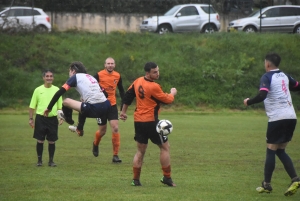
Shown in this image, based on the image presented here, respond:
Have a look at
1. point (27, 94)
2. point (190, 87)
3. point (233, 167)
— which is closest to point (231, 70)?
point (190, 87)

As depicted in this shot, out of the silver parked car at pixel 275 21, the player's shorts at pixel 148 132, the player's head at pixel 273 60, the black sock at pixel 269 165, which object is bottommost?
the black sock at pixel 269 165

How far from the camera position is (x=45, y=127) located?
1313 cm

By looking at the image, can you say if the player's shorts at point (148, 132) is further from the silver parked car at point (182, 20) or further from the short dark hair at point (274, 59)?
the silver parked car at point (182, 20)

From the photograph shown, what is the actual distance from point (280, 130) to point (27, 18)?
27815 mm

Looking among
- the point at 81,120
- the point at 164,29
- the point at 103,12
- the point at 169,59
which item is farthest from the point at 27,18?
the point at 81,120

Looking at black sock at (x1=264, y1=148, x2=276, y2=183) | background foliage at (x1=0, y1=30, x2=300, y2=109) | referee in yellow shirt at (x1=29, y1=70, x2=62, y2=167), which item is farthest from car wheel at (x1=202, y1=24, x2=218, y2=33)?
black sock at (x1=264, y1=148, x2=276, y2=183)

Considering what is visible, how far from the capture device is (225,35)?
35.2 metres

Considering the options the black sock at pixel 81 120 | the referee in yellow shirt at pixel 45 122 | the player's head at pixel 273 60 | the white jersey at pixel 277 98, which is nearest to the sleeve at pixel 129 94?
the black sock at pixel 81 120

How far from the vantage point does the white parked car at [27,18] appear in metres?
34.5

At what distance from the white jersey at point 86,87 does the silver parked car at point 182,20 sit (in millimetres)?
25518

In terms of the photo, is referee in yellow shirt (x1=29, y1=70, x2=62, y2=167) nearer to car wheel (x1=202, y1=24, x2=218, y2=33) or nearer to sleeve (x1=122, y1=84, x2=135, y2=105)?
sleeve (x1=122, y1=84, x2=135, y2=105)

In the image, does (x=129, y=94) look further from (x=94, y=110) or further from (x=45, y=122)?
(x=45, y=122)

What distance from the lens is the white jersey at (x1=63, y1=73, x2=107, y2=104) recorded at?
11289mm

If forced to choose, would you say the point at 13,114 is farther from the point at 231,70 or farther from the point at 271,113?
the point at 271,113
